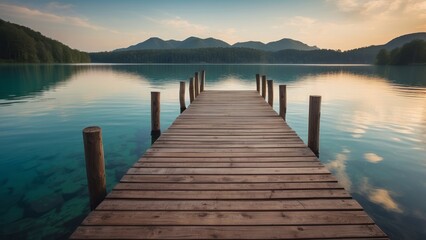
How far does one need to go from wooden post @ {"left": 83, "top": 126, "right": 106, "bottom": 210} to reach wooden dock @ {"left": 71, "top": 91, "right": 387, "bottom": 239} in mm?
294

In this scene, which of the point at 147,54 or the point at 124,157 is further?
the point at 147,54

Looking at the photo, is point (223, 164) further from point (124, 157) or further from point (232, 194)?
point (124, 157)

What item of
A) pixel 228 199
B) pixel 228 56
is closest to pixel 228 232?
pixel 228 199

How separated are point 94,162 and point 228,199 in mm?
2024

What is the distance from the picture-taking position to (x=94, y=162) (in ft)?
12.3

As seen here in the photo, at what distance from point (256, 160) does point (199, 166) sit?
1131mm

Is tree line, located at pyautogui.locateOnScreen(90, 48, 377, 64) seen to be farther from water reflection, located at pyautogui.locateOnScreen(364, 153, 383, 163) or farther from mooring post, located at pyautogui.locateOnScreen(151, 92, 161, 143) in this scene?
water reflection, located at pyautogui.locateOnScreen(364, 153, 383, 163)

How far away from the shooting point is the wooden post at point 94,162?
3.67m

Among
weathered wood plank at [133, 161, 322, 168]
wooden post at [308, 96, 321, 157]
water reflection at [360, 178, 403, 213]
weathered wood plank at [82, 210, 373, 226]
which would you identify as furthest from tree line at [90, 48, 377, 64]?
weathered wood plank at [82, 210, 373, 226]

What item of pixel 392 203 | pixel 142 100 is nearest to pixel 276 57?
pixel 142 100

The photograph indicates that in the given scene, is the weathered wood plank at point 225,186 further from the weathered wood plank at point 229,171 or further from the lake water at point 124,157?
the lake water at point 124,157

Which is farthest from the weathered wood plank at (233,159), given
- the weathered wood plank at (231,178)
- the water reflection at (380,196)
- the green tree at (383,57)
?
the green tree at (383,57)

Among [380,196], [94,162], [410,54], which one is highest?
[410,54]

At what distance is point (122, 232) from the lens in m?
2.82
